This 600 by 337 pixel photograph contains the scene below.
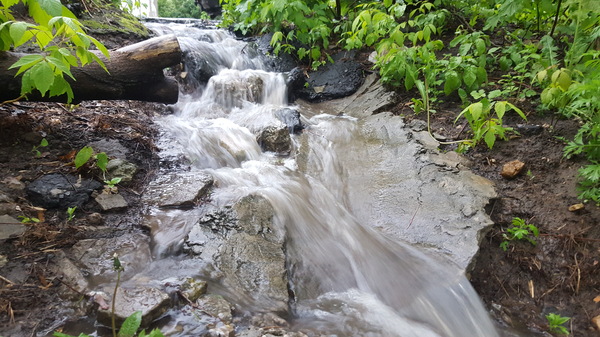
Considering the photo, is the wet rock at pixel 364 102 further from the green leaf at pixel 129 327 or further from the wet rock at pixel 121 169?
the green leaf at pixel 129 327

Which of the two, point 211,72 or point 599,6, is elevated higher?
point 599,6

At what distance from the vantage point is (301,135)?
496cm

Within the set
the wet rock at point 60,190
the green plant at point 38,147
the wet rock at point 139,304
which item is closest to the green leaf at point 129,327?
the wet rock at point 139,304

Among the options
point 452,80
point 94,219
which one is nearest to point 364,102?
point 452,80

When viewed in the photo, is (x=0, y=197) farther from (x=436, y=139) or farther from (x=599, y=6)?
(x=599, y=6)

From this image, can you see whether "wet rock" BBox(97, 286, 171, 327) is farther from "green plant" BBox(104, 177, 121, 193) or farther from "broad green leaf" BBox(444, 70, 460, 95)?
"broad green leaf" BBox(444, 70, 460, 95)

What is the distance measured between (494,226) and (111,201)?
3.31 m

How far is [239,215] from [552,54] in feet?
12.6

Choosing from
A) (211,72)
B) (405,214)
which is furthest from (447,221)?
(211,72)

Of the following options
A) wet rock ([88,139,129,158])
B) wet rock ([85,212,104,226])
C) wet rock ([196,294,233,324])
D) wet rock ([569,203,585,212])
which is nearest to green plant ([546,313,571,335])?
wet rock ([569,203,585,212])

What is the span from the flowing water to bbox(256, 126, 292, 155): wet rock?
0.29ft

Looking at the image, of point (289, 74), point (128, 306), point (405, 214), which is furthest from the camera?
point (289, 74)

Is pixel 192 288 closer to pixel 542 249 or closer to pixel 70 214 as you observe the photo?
pixel 70 214

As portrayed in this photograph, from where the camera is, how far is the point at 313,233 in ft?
10.4
